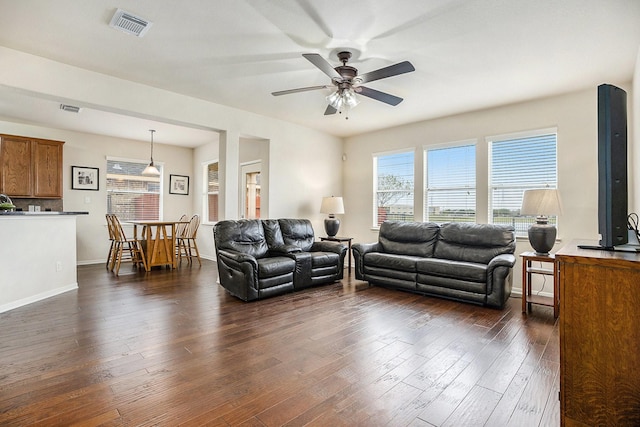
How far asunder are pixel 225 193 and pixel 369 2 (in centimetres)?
330

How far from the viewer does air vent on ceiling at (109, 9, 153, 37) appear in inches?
101

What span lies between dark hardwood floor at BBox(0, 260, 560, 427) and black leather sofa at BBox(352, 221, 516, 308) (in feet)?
0.74

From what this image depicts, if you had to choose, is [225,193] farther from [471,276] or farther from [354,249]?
[471,276]

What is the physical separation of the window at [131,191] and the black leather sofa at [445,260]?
5.23 metres

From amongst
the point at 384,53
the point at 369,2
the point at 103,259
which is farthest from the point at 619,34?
the point at 103,259

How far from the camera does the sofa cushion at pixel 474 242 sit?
4180 millimetres

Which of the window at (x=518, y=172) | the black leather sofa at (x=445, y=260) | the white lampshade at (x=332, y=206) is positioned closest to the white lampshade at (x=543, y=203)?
the black leather sofa at (x=445, y=260)

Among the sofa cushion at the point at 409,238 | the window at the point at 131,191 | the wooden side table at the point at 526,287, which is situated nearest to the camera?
the wooden side table at the point at 526,287

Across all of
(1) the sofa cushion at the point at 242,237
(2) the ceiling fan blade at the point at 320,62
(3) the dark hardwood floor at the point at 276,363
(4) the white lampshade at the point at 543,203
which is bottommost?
(3) the dark hardwood floor at the point at 276,363

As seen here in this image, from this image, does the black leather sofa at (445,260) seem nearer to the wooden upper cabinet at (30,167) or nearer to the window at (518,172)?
the window at (518,172)

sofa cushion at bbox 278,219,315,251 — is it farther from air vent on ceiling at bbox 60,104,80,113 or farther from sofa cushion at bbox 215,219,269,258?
air vent on ceiling at bbox 60,104,80,113

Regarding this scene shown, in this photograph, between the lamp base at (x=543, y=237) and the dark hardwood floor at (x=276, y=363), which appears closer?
the dark hardwood floor at (x=276, y=363)

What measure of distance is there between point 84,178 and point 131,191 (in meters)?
0.91

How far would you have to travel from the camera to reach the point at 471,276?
12.5 feet
